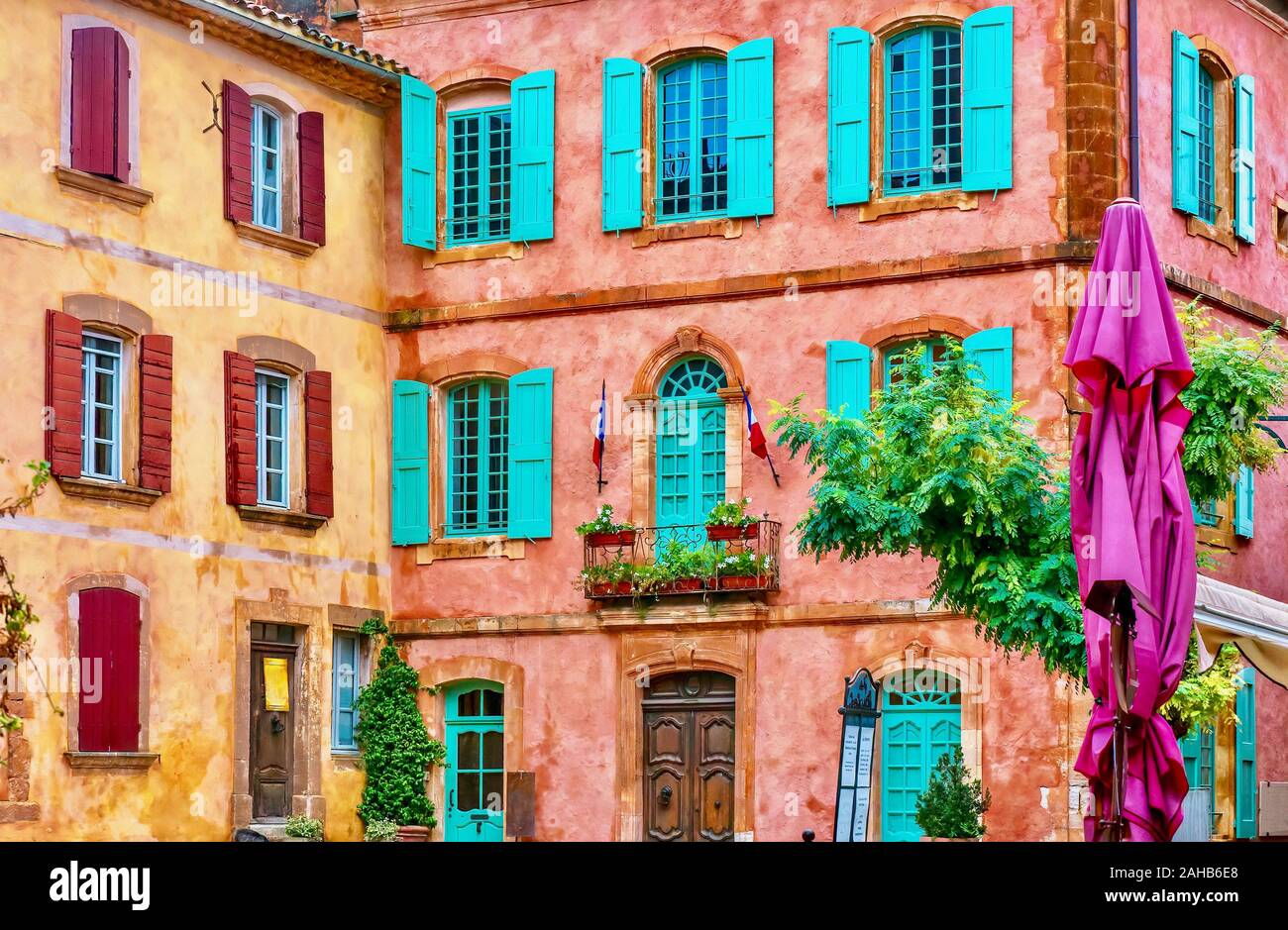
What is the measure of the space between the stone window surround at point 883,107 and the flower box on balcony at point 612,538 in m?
3.81

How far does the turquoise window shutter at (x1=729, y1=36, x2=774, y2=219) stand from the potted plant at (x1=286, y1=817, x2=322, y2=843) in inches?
283

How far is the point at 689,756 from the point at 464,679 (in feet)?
8.34

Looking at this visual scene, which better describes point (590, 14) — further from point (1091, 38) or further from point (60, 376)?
point (60, 376)

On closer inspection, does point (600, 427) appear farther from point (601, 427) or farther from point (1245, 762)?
point (1245, 762)

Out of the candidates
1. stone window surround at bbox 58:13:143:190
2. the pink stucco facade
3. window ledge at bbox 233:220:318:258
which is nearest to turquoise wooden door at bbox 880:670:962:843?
the pink stucco facade

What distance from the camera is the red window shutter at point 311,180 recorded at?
71.7ft

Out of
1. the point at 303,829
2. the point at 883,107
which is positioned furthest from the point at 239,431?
the point at 883,107

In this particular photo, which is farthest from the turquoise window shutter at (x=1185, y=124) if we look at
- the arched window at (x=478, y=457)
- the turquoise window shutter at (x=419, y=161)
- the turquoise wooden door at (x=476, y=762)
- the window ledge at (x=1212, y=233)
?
the turquoise wooden door at (x=476, y=762)

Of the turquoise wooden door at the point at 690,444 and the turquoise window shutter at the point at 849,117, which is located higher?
the turquoise window shutter at the point at 849,117

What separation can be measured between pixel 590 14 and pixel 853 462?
26.3ft

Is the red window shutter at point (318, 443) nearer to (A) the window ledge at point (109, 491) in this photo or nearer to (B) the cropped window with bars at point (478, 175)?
(A) the window ledge at point (109, 491)

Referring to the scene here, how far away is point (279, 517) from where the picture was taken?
21125 mm

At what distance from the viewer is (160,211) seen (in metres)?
20.1
